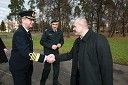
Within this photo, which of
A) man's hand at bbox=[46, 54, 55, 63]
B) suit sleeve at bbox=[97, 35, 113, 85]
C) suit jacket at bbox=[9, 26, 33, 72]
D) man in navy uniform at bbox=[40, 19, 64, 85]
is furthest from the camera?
man in navy uniform at bbox=[40, 19, 64, 85]

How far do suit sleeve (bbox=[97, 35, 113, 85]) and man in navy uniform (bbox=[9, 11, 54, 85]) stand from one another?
156 centimetres

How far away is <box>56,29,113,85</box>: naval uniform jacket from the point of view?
5.21m

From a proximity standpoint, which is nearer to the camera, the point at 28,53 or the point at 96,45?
the point at 96,45

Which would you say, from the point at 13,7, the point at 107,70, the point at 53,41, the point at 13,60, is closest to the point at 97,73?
the point at 107,70

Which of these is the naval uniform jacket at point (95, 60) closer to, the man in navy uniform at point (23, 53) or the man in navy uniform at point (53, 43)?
the man in navy uniform at point (23, 53)

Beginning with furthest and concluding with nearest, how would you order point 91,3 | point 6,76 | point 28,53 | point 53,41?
1. point 91,3
2. point 6,76
3. point 53,41
4. point 28,53

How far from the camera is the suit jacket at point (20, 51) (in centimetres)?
595

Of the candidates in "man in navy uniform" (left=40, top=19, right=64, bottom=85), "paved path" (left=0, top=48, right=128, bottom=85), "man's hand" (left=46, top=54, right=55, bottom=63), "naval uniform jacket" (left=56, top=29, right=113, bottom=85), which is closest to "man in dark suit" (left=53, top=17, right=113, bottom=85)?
"naval uniform jacket" (left=56, top=29, right=113, bottom=85)

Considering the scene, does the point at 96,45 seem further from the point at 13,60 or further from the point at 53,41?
the point at 53,41

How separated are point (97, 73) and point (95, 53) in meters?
0.40

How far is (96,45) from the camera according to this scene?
5.23 m

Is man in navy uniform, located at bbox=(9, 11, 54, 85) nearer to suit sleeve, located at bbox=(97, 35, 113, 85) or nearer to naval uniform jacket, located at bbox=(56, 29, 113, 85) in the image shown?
naval uniform jacket, located at bbox=(56, 29, 113, 85)

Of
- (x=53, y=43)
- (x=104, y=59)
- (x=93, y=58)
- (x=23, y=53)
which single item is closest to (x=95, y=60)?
(x=93, y=58)

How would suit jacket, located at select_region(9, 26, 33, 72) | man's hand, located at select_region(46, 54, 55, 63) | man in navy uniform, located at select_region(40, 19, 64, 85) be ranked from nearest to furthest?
suit jacket, located at select_region(9, 26, 33, 72)
man's hand, located at select_region(46, 54, 55, 63)
man in navy uniform, located at select_region(40, 19, 64, 85)
